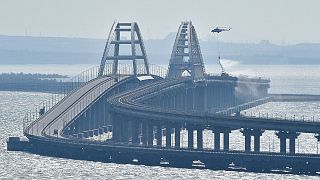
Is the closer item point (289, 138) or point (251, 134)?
point (289, 138)

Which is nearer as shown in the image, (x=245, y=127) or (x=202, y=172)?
(x=202, y=172)

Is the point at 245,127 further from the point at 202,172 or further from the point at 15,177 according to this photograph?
the point at 15,177

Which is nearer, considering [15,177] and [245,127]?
[15,177]

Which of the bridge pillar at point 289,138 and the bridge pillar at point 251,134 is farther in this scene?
the bridge pillar at point 251,134

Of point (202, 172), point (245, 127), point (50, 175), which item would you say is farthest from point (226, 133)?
point (50, 175)

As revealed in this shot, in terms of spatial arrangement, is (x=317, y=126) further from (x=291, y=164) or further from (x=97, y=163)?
(x=97, y=163)

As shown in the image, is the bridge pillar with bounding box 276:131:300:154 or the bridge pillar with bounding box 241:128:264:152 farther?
the bridge pillar with bounding box 241:128:264:152

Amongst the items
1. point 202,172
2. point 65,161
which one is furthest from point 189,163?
point 65,161

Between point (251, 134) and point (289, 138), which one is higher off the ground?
point (251, 134)
